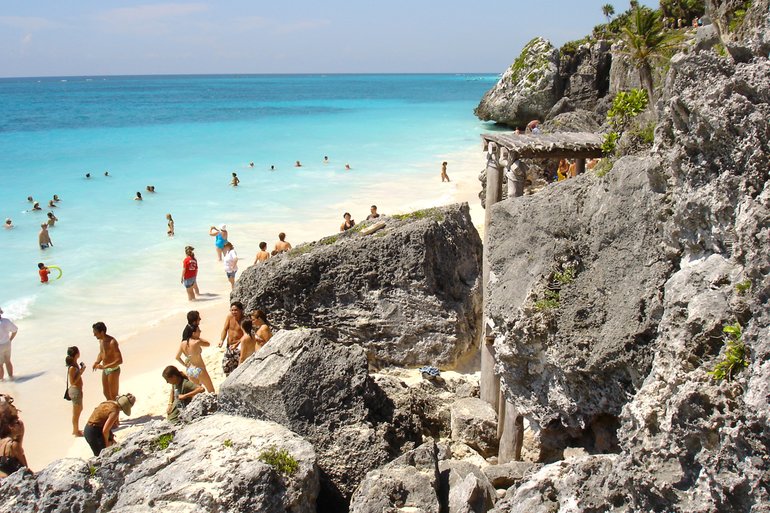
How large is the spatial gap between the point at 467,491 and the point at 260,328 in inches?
185

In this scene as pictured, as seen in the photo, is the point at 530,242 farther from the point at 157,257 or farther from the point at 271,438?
the point at 157,257

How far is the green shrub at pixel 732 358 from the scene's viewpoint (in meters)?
4.05

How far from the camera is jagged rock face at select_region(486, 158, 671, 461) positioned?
18.3 feet

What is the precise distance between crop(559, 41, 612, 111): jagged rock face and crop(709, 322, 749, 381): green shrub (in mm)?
40207

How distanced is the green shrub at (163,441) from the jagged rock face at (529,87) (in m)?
42.9

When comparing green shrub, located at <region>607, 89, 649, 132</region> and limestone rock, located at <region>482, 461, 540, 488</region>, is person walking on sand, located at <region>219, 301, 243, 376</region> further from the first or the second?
green shrub, located at <region>607, 89, 649, 132</region>

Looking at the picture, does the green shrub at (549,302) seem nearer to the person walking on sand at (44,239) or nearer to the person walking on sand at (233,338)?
the person walking on sand at (233,338)

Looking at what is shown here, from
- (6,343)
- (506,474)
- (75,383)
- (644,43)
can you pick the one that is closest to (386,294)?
(506,474)

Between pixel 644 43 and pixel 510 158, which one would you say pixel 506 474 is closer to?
pixel 510 158

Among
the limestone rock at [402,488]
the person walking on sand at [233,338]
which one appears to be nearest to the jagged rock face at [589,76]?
the person walking on sand at [233,338]

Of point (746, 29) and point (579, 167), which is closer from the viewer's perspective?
point (746, 29)

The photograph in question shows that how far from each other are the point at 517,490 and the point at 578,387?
4.12 feet

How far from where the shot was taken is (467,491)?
5758 millimetres

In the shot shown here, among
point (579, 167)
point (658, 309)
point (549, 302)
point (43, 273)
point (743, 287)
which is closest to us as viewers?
point (743, 287)
